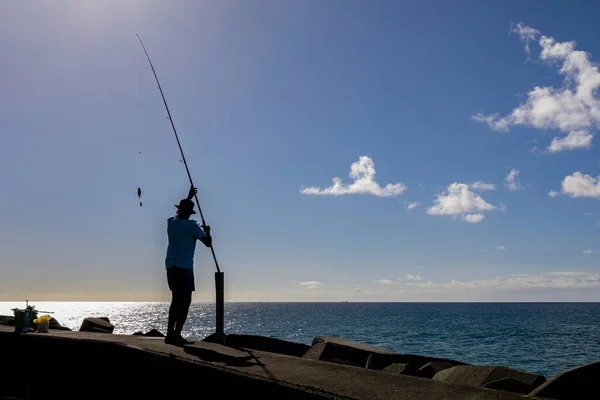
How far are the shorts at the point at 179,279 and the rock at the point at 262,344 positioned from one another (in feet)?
2.67

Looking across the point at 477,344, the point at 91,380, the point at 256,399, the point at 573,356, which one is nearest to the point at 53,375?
the point at 91,380

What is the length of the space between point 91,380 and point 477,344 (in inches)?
1525

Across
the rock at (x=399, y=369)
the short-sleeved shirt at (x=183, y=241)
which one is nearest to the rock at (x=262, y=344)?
the short-sleeved shirt at (x=183, y=241)

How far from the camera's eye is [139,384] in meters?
4.15

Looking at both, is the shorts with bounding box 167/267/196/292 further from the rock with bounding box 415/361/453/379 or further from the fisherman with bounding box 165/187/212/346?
the rock with bounding box 415/361/453/379

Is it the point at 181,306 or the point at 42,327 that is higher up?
the point at 181,306

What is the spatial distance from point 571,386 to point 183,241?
3.75 meters

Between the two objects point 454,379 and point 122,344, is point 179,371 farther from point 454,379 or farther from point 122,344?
point 454,379

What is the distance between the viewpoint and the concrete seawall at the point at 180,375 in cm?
292

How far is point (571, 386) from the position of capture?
2947mm

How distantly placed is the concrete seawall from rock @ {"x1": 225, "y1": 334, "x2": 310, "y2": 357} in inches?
52.9

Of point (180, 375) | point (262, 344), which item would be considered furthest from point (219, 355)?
point (262, 344)

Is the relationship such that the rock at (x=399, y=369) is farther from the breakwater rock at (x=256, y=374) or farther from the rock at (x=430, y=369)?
the rock at (x=430, y=369)

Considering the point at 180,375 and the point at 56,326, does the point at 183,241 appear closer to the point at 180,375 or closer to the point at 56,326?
the point at 180,375
